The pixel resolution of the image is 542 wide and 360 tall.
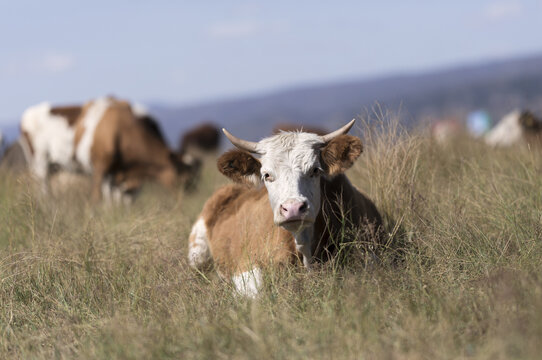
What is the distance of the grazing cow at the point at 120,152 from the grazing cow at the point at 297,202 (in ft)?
24.5

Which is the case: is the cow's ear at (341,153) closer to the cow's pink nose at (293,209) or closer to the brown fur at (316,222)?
the brown fur at (316,222)

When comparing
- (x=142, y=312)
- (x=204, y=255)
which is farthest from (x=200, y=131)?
(x=142, y=312)

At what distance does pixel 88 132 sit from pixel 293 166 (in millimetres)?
8939

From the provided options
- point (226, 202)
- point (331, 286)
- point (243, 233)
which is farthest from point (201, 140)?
point (331, 286)

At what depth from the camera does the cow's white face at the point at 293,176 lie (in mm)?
5146

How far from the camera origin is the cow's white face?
5146mm

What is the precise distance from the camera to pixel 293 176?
17.7ft

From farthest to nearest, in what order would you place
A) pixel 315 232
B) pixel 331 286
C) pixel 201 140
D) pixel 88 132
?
pixel 201 140
pixel 88 132
pixel 315 232
pixel 331 286

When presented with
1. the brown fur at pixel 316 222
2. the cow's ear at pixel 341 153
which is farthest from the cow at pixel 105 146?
the cow's ear at pixel 341 153

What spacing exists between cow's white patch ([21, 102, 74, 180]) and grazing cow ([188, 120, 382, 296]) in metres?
8.59

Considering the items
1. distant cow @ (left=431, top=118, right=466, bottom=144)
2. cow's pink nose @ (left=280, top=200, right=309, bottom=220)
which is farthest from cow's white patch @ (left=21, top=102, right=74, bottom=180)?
cow's pink nose @ (left=280, top=200, right=309, bottom=220)

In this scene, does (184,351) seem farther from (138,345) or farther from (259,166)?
(259,166)

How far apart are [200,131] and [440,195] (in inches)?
1009

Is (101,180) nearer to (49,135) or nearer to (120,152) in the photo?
(120,152)
